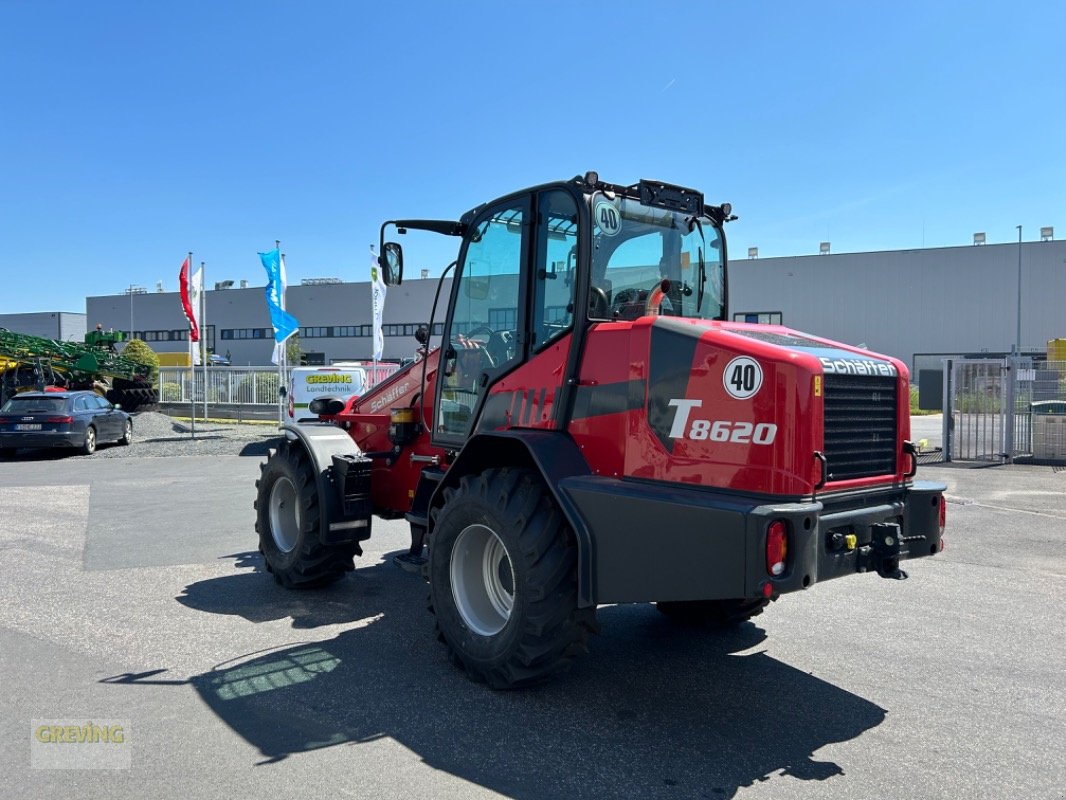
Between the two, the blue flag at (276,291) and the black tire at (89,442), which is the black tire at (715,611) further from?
the blue flag at (276,291)

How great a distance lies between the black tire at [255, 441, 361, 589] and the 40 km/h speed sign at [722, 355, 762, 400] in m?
3.49

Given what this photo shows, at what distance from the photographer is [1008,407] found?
15.6 metres

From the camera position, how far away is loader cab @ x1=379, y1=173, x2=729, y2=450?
15.2 ft

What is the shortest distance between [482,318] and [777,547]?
256 centimetres

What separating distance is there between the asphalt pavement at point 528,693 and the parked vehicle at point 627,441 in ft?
1.30

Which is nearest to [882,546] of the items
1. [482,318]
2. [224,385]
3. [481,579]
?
[481,579]

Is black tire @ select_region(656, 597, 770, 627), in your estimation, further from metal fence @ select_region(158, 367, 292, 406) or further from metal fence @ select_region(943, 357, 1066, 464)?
metal fence @ select_region(158, 367, 292, 406)

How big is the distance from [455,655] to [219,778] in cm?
153

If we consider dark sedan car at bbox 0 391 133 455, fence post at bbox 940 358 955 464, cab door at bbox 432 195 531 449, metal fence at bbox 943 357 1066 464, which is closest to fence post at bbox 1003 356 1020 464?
metal fence at bbox 943 357 1066 464

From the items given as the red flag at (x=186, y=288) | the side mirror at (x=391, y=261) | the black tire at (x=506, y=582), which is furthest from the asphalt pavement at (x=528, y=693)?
the red flag at (x=186, y=288)

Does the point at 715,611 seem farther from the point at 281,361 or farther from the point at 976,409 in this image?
the point at 281,361

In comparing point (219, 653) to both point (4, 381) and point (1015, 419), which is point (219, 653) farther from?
point (4, 381)

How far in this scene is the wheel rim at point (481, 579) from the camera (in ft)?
15.6

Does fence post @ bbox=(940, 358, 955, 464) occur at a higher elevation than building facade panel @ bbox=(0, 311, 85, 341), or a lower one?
lower
